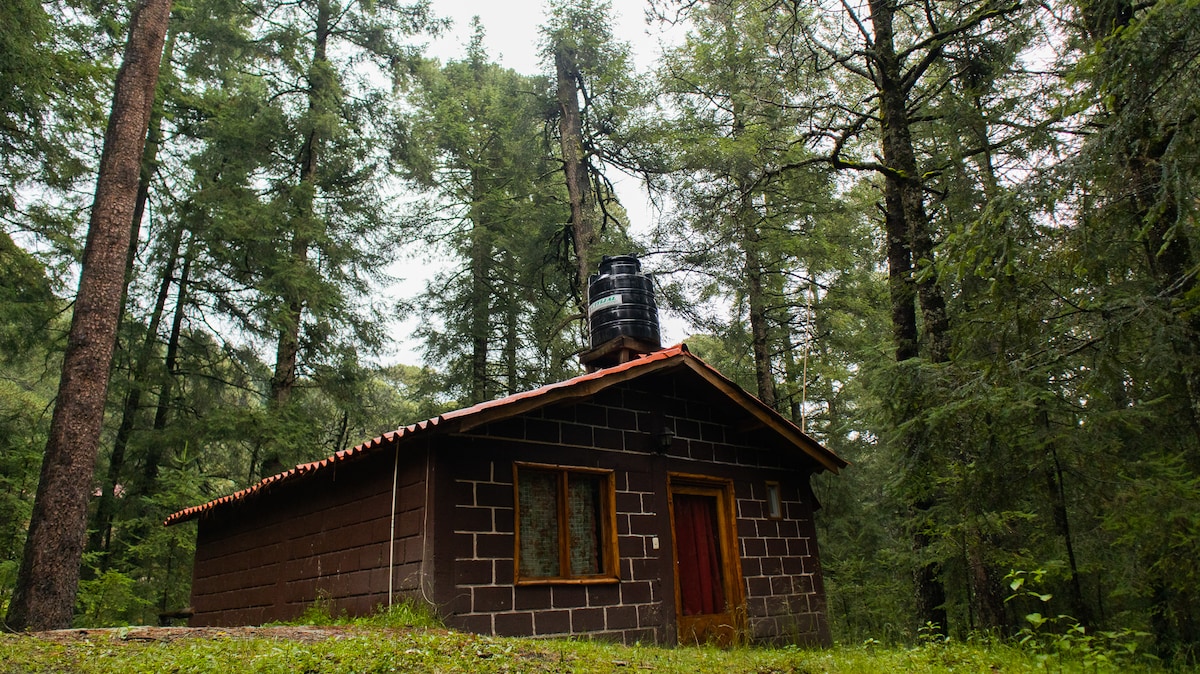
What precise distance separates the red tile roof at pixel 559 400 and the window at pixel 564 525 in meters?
0.88

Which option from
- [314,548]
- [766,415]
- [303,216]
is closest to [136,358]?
[303,216]

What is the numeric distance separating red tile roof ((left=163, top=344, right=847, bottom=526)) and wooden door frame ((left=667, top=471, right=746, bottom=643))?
1.16 metres

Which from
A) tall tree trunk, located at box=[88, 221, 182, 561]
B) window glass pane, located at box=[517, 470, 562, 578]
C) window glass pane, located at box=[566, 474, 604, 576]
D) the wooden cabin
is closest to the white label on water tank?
the wooden cabin

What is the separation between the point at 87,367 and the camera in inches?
332

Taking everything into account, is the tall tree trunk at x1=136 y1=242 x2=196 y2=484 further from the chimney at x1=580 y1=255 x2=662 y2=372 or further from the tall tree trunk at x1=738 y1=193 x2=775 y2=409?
the tall tree trunk at x1=738 y1=193 x2=775 y2=409

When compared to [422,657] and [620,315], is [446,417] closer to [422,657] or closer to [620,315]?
[422,657]

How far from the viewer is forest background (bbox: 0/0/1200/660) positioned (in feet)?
20.9

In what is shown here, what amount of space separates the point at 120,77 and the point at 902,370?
1012cm

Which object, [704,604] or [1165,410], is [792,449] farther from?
[1165,410]

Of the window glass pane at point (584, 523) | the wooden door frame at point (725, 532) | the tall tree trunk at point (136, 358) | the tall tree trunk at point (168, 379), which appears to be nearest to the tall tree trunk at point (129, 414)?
the tall tree trunk at point (136, 358)

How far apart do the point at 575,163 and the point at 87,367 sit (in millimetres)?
11900

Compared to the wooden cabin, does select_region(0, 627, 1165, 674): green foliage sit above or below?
below

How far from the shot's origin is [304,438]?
1482cm

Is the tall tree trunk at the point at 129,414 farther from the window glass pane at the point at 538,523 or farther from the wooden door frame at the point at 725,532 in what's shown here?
the wooden door frame at the point at 725,532
